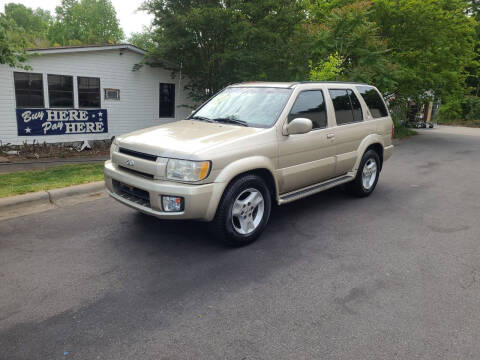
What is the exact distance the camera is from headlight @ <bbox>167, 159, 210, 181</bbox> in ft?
12.8

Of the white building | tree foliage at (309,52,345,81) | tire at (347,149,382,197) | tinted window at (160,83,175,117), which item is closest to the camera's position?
tire at (347,149,382,197)

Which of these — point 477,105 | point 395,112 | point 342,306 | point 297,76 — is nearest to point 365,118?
point 342,306

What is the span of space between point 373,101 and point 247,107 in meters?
2.73

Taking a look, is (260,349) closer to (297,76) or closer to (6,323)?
(6,323)

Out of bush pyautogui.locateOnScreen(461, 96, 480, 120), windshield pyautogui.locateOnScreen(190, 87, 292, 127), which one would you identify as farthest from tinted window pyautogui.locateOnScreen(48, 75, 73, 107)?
bush pyautogui.locateOnScreen(461, 96, 480, 120)

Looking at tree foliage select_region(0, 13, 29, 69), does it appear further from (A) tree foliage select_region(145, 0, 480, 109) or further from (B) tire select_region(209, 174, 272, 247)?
(B) tire select_region(209, 174, 272, 247)

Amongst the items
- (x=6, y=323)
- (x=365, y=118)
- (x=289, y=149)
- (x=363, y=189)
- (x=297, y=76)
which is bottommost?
(x=6, y=323)

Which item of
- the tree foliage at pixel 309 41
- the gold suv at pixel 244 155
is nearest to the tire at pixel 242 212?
the gold suv at pixel 244 155

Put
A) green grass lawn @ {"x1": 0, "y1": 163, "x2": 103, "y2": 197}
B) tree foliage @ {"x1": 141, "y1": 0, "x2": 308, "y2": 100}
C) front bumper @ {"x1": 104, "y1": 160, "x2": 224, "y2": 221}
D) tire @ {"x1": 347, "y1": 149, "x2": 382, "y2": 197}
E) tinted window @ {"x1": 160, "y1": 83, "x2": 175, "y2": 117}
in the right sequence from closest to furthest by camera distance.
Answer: front bumper @ {"x1": 104, "y1": 160, "x2": 224, "y2": 221}
green grass lawn @ {"x1": 0, "y1": 163, "x2": 103, "y2": 197}
tire @ {"x1": 347, "y1": 149, "x2": 382, "y2": 197}
tree foliage @ {"x1": 141, "y1": 0, "x2": 308, "y2": 100}
tinted window @ {"x1": 160, "y1": 83, "x2": 175, "y2": 117}

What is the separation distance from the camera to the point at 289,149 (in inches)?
190

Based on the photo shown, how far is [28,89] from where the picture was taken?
1246 cm

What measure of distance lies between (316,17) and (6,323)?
51.4 feet

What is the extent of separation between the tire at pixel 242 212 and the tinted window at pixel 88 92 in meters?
11.2

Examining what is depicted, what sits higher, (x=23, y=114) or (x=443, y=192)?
(x=23, y=114)
